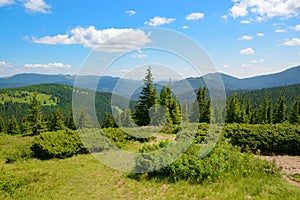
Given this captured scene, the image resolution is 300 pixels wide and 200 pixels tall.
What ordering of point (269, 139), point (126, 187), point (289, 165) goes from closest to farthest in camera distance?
1. point (126, 187)
2. point (289, 165)
3. point (269, 139)

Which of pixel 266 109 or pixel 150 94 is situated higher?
pixel 150 94

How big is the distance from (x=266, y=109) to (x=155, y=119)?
44.5 metres

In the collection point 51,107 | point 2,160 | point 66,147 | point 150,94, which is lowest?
point 51,107

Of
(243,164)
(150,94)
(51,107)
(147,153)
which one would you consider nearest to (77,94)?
(147,153)

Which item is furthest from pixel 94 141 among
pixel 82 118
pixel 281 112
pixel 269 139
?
pixel 281 112

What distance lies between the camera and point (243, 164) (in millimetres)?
9953

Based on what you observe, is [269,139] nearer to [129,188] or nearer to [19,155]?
[129,188]

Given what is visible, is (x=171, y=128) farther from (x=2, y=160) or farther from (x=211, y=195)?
(x=211, y=195)

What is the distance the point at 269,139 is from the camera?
46.0 feet

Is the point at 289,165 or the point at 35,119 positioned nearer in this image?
the point at 289,165

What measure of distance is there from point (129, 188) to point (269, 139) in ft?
30.9

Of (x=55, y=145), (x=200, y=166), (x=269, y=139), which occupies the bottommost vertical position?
(x=55, y=145)

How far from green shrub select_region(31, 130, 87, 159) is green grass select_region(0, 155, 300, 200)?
3.01 metres

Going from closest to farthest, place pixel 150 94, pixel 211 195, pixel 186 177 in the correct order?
pixel 211 195
pixel 186 177
pixel 150 94
